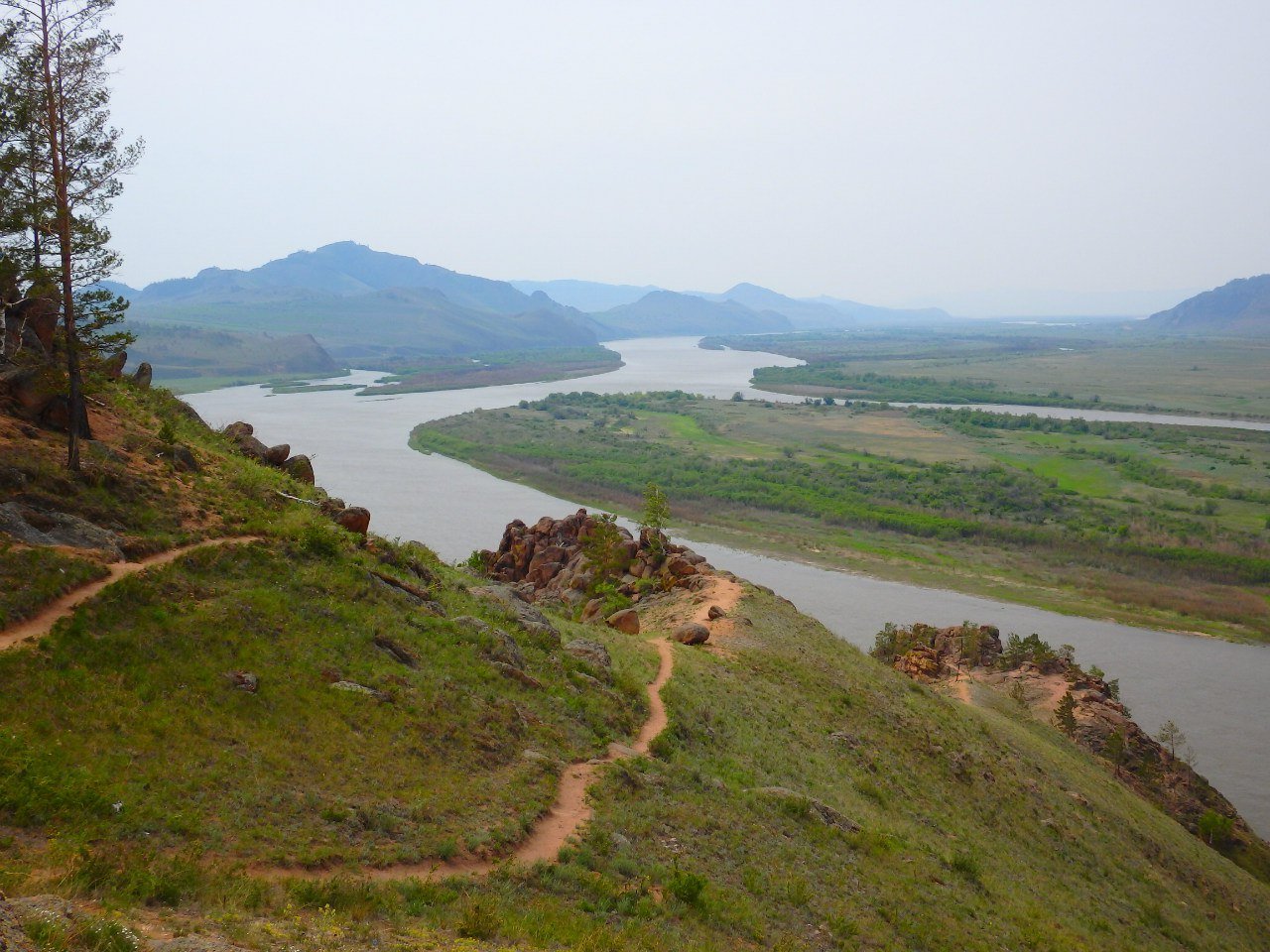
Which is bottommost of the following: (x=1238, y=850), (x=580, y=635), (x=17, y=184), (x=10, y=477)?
(x=1238, y=850)

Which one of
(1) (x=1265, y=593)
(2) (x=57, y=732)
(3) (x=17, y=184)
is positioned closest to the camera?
(2) (x=57, y=732)

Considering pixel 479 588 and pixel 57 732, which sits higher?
pixel 57 732

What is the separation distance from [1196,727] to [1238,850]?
11548mm

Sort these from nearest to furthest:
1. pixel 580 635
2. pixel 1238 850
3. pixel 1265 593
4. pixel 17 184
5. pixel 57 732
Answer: pixel 57 732, pixel 17 184, pixel 580 635, pixel 1238 850, pixel 1265 593

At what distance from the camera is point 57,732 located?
36.8ft

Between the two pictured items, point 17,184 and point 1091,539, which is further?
point 1091,539

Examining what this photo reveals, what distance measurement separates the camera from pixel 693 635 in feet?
95.7

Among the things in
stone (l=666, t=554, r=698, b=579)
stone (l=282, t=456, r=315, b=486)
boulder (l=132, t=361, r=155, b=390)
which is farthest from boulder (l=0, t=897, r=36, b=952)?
stone (l=666, t=554, r=698, b=579)

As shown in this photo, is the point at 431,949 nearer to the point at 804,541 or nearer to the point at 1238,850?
the point at 1238,850

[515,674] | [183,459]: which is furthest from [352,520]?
[515,674]

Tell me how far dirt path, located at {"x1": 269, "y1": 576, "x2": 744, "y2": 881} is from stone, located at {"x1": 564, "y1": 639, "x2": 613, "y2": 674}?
50.7 inches

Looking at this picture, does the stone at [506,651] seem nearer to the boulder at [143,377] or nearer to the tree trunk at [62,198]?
the tree trunk at [62,198]

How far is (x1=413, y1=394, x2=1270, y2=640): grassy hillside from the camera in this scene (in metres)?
63.2

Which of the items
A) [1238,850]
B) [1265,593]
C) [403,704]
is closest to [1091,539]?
[1265,593]
